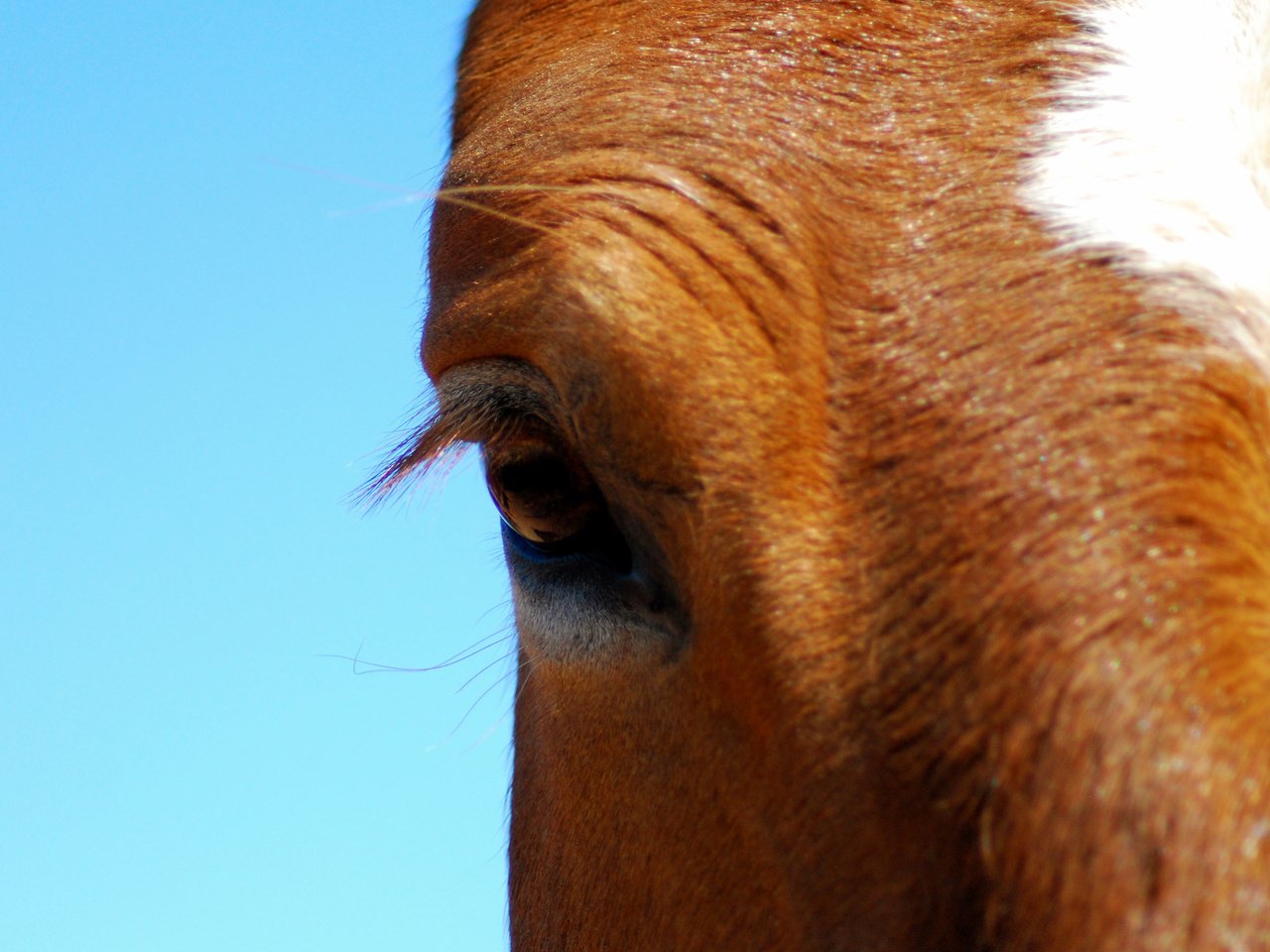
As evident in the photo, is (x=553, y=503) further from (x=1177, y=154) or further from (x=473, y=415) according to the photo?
(x=1177, y=154)

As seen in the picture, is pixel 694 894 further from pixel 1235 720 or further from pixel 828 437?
pixel 1235 720

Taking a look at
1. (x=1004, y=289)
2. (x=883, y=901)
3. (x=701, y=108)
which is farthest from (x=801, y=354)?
(x=883, y=901)

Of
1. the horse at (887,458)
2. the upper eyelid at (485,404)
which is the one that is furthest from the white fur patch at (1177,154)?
the upper eyelid at (485,404)

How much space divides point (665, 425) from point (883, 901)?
62 cm

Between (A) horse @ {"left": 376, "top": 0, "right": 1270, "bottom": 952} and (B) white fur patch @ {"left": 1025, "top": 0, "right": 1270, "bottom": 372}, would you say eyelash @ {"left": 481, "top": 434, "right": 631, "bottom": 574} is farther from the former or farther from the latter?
(B) white fur patch @ {"left": 1025, "top": 0, "right": 1270, "bottom": 372}

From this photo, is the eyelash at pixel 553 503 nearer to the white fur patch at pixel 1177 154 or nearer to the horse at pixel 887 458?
the horse at pixel 887 458

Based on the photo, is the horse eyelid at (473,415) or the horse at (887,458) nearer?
the horse at (887,458)

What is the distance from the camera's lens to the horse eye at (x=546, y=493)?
2.06m

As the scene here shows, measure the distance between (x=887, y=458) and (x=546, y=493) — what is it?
24.0 inches

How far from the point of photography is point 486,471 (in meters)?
2.31

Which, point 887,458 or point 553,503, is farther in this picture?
point 553,503

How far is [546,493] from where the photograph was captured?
2115 millimetres

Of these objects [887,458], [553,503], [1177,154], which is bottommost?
[887,458]

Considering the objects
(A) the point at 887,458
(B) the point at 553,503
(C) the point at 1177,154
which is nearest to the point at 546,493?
(B) the point at 553,503
